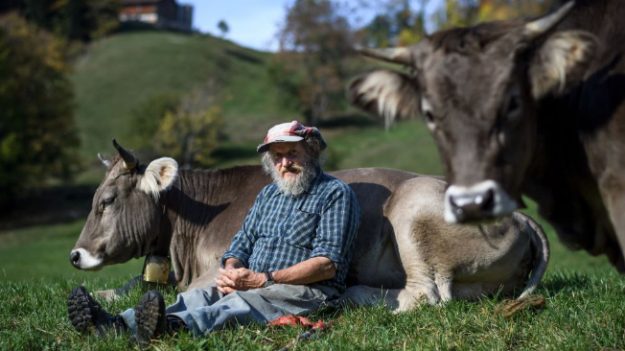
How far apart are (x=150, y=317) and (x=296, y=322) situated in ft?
3.81

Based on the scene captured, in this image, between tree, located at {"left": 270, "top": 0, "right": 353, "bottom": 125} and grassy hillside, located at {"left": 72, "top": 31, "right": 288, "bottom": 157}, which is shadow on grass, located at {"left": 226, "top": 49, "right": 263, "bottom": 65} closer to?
grassy hillside, located at {"left": 72, "top": 31, "right": 288, "bottom": 157}

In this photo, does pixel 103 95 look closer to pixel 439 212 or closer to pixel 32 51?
pixel 32 51

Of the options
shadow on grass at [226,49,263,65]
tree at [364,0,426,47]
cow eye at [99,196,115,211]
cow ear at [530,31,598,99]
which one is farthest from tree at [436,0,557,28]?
cow ear at [530,31,598,99]

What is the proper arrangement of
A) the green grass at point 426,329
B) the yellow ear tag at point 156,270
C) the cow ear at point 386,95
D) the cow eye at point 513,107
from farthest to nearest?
the yellow ear tag at point 156,270
the green grass at point 426,329
the cow ear at point 386,95
the cow eye at point 513,107

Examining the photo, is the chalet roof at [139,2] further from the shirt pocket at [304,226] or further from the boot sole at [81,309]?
the boot sole at [81,309]

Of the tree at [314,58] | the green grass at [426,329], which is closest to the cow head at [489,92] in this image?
the green grass at [426,329]

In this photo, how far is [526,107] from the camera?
4.84 metres

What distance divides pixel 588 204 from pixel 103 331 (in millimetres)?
3679

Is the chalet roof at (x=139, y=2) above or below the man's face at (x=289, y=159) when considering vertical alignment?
above

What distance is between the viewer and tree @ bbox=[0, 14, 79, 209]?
4184 centimetres

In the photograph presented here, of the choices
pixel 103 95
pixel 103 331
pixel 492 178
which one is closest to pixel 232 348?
pixel 103 331

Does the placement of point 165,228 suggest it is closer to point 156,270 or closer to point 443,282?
point 156,270

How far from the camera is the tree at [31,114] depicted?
137 feet

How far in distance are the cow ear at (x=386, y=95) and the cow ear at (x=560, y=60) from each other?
789 millimetres
